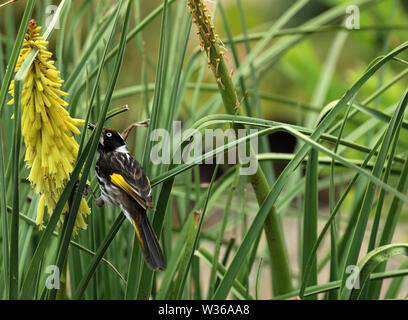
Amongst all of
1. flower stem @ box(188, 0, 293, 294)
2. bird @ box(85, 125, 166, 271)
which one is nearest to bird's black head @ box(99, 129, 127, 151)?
bird @ box(85, 125, 166, 271)

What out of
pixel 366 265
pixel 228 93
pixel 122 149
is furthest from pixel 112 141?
pixel 366 265

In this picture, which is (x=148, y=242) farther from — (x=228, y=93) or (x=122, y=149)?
(x=228, y=93)

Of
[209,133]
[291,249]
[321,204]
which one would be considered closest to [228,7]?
[321,204]

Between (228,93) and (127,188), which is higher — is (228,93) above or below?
above

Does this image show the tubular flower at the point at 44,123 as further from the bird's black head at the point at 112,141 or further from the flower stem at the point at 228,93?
the flower stem at the point at 228,93

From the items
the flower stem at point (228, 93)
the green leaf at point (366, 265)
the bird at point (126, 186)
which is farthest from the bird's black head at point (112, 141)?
the green leaf at point (366, 265)

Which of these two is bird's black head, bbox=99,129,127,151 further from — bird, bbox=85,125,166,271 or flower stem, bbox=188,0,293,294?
flower stem, bbox=188,0,293,294
